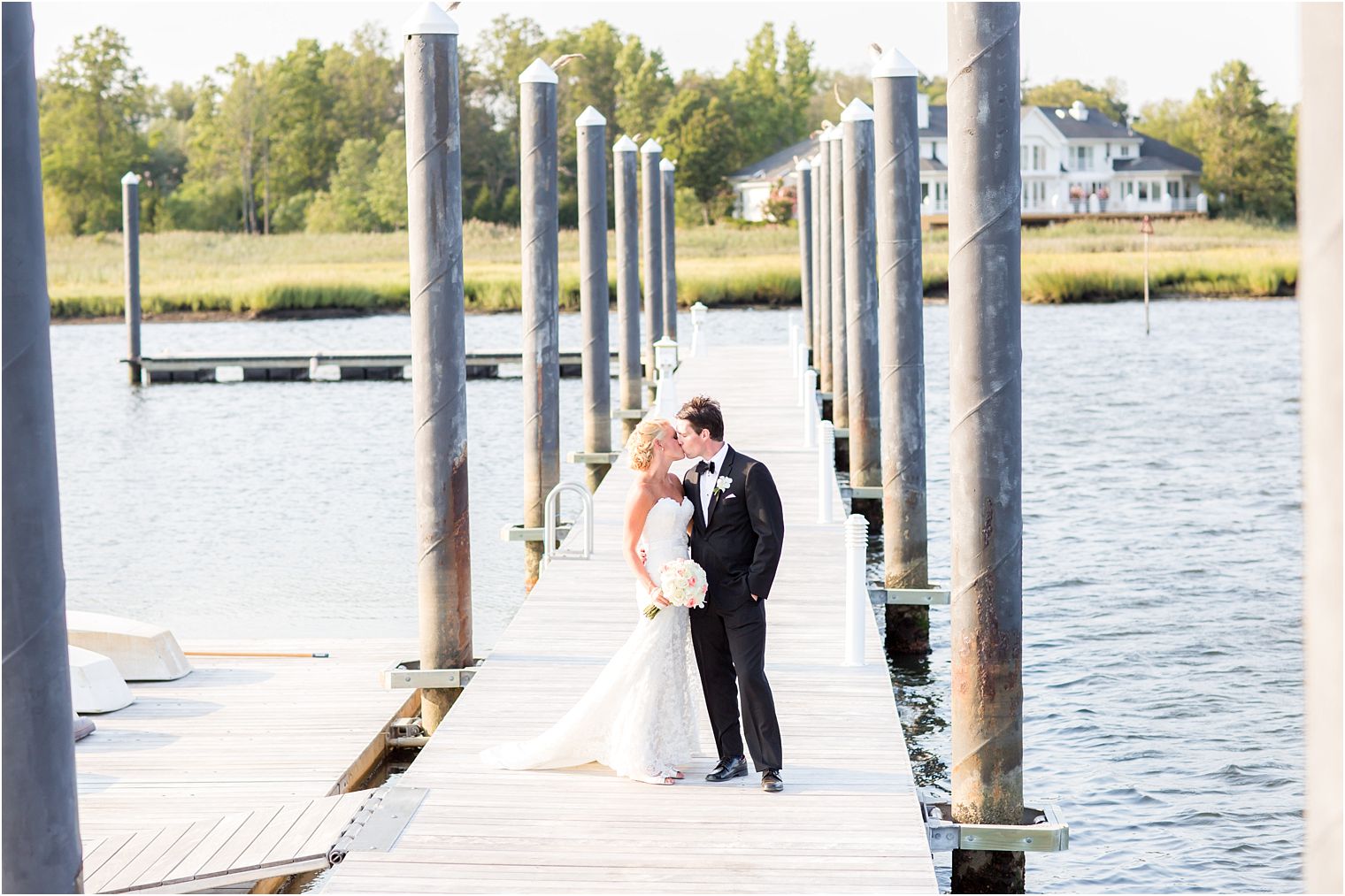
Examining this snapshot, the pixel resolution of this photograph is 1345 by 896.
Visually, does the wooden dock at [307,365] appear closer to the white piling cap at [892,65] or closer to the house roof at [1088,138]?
the white piling cap at [892,65]

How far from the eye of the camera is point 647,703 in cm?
753

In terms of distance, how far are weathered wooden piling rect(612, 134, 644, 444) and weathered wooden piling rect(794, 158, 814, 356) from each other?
833 cm

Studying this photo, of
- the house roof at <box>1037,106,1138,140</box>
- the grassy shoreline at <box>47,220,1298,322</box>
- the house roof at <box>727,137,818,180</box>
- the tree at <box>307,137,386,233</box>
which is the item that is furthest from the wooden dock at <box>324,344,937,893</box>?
the house roof at <box>1037,106,1138,140</box>

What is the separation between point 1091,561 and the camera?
20.1m

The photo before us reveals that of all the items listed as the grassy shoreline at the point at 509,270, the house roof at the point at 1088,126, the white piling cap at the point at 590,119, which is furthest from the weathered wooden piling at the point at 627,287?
the house roof at the point at 1088,126

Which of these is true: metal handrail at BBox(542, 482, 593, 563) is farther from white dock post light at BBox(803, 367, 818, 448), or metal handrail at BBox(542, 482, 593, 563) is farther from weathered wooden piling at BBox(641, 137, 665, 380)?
weathered wooden piling at BBox(641, 137, 665, 380)

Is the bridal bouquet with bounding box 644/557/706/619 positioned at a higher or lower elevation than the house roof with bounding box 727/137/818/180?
lower

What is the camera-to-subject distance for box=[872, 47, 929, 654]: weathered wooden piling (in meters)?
13.1

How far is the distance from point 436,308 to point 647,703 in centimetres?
321

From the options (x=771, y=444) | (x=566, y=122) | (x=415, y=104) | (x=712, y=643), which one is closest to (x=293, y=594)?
(x=771, y=444)

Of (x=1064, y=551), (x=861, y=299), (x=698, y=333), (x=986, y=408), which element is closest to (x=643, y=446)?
(x=986, y=408)

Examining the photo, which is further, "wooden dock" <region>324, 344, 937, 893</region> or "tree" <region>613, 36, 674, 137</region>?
"tree" <region>613, 36, 674, 137</region>

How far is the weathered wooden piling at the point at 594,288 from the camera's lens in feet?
70.7

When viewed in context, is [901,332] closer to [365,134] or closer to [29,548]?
[29,548]
